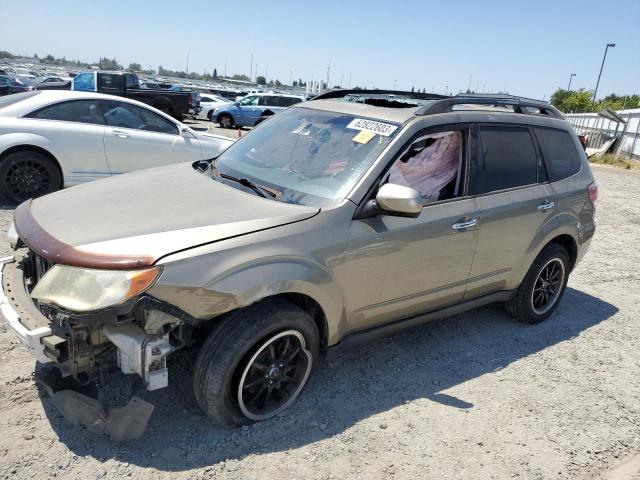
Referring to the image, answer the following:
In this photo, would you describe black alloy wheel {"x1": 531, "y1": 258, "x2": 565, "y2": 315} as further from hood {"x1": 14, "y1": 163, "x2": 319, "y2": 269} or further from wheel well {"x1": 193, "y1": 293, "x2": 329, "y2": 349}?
hood {"x1": 14, "y1": 163, "x2": 319, "y2": 269}

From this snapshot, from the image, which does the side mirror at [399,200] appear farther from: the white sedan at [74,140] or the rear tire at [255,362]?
the white sedan at [74,140]

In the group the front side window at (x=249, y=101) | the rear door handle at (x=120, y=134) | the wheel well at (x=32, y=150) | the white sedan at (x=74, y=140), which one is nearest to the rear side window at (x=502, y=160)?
the white sedan at (x=74, y=140)

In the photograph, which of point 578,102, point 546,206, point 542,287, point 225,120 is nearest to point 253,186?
point 546,206

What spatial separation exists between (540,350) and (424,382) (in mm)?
1324

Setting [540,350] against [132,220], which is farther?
[540,350]

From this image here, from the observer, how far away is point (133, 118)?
298 inches

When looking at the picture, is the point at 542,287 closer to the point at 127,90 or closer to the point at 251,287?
the point at 251,287

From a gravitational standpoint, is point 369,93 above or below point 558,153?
above

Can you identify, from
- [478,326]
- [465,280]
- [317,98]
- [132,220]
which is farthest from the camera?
[478,326]

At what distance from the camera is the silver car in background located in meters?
2.53

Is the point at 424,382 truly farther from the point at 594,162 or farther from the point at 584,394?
the point at 594,162

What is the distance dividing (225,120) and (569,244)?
64.9 ft

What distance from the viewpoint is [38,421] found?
114 inches

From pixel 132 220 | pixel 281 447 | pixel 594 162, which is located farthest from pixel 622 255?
pixel 594 162
